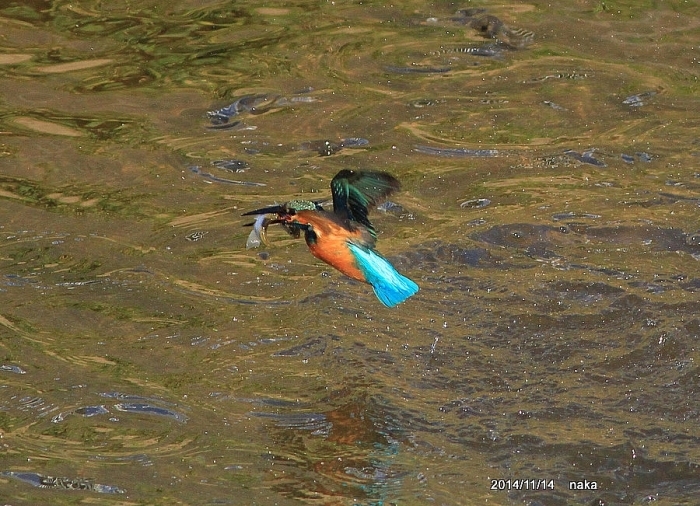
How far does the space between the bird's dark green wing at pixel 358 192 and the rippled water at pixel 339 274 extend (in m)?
0.57

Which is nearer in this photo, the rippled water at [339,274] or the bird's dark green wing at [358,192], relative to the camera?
the rippled water at [339,274]

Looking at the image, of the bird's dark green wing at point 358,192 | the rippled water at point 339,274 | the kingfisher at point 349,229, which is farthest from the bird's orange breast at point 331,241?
the rippled water at point 339,274

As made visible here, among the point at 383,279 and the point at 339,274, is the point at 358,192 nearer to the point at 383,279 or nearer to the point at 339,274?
the point at 383,279

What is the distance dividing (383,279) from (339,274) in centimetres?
98

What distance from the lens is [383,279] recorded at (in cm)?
411

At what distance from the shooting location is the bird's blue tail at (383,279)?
4.04m

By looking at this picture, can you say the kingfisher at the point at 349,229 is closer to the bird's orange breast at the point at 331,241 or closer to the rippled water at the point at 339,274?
the bird's orange breast at the point at 331,241

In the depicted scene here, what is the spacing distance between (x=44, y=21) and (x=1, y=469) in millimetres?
4006

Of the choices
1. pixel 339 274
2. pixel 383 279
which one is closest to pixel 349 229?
pixel 383 279

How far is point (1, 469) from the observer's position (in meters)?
3.75

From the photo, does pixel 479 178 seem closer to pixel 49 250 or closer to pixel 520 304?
pixel 520 304

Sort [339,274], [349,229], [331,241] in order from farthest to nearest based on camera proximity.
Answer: [339,274]
[349,229]
[331,241]

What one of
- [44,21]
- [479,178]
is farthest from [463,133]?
[44,21]

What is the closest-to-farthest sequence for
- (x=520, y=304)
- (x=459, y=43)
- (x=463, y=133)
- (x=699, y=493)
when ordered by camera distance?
1. (x=699, y=493)
2. (x=520, y=304)
3. (x=463, y=133)
4. (x=459, y=43)
